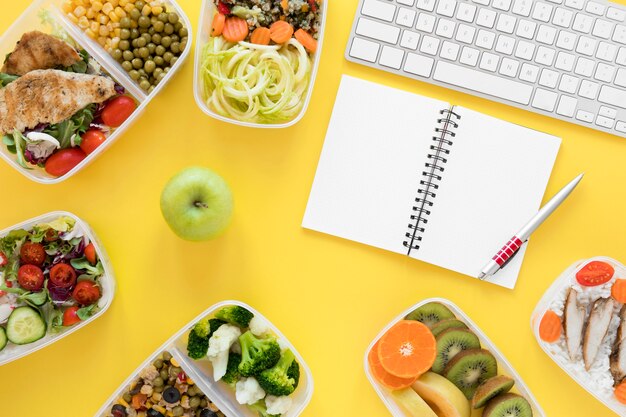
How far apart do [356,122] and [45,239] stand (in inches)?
30.0

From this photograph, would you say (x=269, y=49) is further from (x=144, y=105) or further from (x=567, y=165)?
(x=567, y=165)

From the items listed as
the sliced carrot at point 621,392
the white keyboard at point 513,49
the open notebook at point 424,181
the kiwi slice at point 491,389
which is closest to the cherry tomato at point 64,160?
the open notebook at point 424,181

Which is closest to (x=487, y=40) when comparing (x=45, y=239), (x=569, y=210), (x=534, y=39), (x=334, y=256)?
(x=534, y=39)

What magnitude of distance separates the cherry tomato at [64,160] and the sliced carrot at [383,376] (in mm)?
799

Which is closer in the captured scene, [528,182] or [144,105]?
[144,105]

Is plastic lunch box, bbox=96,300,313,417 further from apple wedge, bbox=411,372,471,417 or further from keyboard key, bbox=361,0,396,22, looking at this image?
keyboard key, bbox=361,0,396,22

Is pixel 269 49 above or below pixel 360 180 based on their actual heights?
above

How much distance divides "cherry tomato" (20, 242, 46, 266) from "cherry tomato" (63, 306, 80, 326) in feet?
0.41

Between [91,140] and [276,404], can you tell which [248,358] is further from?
[91,140]

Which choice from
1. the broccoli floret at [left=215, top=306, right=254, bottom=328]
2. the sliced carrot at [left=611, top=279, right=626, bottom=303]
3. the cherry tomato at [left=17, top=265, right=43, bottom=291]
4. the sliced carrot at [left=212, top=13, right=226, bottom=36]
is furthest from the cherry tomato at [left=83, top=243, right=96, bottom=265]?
the sliced carrot at [left=611, top=279, right=626, bottom=303]

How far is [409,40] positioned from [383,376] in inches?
30.5

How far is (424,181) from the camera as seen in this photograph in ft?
4.50

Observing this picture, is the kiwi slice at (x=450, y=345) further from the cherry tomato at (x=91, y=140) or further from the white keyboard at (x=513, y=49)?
the cherry tomato at (x=91, y=140)

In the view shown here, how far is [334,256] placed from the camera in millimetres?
1388
